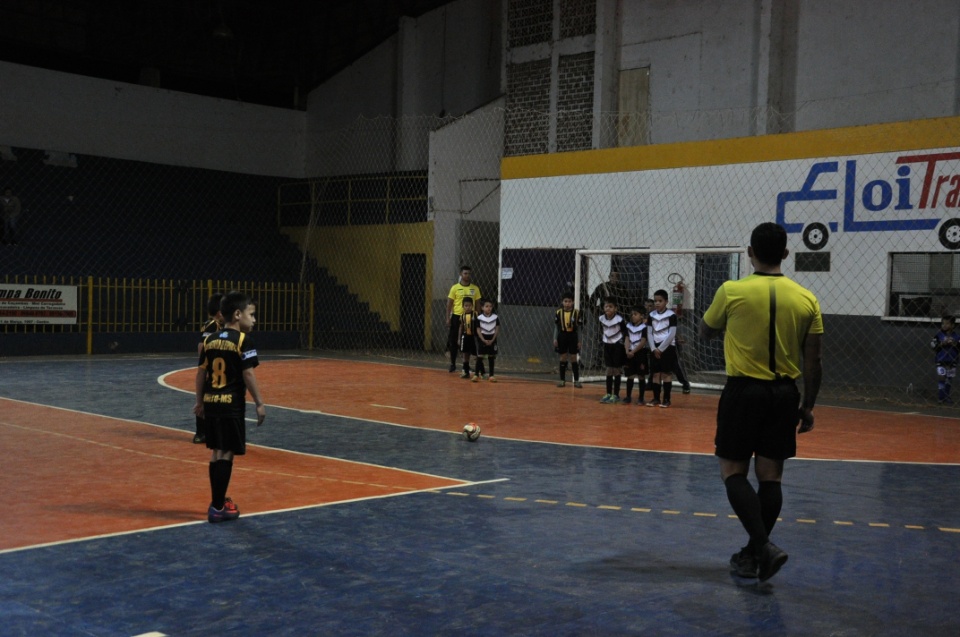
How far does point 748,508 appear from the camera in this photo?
20.2ft

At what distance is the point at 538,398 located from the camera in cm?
1739

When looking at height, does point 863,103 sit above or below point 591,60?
below

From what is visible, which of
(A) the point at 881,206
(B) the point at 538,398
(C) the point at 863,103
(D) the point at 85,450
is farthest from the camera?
(C) the point at 863,103

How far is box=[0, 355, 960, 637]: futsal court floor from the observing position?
17.9 ft

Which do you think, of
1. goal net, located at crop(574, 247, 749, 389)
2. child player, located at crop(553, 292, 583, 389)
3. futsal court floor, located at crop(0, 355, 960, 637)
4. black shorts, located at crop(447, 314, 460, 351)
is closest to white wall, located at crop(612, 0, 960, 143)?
goal net, located at crop(574, 247, 749, 389)

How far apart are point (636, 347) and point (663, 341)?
480mm

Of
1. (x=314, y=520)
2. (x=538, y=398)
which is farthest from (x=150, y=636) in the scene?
(x=538, y=398)

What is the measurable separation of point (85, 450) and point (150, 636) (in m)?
6.36

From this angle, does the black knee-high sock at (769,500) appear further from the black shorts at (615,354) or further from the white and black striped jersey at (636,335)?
the black shorts at (615,354)

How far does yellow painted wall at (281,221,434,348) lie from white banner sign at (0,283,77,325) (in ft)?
30.0

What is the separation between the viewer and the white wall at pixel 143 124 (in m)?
29.6

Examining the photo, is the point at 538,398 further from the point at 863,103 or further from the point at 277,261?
the point at 277,261

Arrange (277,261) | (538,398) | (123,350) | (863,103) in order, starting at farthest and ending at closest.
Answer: (277,261) < (123,350) < (863,103) < (538,398)

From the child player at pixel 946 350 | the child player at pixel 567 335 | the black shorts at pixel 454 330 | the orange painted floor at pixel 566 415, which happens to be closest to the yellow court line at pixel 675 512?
the orange painted floor at pixel 566 415
